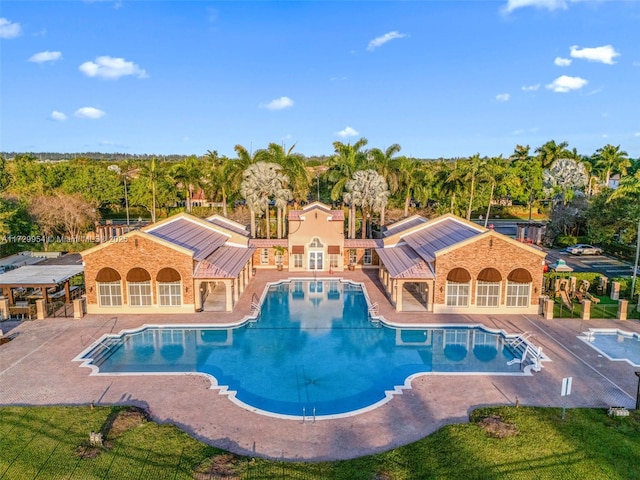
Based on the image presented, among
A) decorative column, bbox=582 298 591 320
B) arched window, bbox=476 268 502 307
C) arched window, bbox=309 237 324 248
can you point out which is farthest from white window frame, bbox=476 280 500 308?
arched window, bbox=309 237 324 248

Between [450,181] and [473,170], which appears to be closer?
[473,170]

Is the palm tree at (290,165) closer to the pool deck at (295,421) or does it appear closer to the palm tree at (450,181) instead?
the palm tree at (450,181)

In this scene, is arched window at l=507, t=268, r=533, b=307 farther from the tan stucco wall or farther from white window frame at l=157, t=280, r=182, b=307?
white window frame at l=157, t=280, r=182, b=307

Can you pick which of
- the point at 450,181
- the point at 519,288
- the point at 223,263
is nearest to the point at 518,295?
the point at 519,288

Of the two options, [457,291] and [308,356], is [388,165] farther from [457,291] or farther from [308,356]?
[308,356]

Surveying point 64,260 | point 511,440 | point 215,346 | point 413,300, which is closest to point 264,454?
point 511,440

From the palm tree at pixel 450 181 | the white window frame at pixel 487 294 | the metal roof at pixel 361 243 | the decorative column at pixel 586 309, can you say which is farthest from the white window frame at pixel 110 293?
the palm tree at pixel 450 181

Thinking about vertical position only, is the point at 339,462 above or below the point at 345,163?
below
